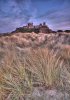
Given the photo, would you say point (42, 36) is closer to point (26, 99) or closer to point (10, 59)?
point (10, 59)

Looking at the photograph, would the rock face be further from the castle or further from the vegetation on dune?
the castle

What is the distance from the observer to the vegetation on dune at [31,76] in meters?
5.50

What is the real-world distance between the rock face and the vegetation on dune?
0.34ft

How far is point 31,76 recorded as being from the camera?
5.83 m

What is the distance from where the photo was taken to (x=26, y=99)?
5430 millimetres

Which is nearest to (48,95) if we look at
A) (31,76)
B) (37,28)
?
(31,76)

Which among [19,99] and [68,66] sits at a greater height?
[68,66]

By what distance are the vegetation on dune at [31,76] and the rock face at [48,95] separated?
104mm

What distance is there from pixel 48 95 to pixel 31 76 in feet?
1.91

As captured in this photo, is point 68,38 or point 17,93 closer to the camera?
point 17,93

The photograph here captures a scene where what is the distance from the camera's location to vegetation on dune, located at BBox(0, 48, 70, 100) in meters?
5.50

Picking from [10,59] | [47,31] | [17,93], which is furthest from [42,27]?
[17,93]

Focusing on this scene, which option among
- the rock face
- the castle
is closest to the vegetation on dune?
the rock face

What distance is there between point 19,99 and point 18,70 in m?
0.72
